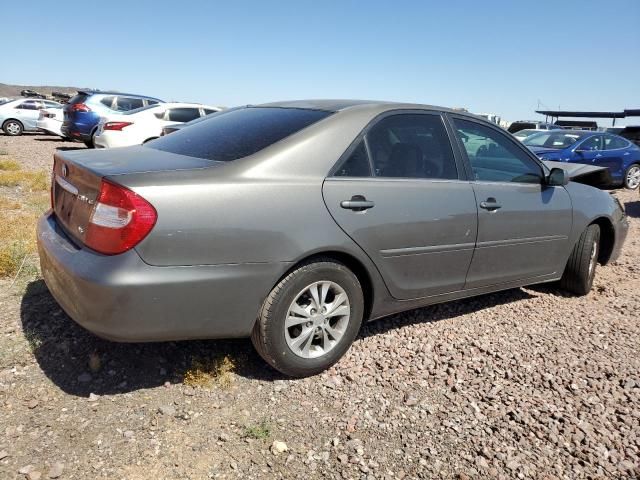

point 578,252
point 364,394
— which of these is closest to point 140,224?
point 364,394

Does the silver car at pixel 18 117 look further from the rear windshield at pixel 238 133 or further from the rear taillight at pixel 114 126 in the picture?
the rear windshield at pixel 238 133

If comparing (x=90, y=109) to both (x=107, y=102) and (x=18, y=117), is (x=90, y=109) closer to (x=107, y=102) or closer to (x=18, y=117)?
(x=107, y=102)

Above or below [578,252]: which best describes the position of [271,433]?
below

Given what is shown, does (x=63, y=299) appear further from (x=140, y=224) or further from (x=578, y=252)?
(x=578, y=252)

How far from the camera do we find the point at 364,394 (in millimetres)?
2869

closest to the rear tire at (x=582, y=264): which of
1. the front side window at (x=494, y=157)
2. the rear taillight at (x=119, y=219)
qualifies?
the front side window at (x=494, y=157)

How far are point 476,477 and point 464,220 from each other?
5.46 ft

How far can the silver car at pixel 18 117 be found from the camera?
20.6 metres

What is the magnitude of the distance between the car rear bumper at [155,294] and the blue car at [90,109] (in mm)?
12635

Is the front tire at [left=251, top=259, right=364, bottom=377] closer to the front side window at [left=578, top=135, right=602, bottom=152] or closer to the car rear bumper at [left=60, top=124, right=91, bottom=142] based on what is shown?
the front side window at [left=578, top=135, right=602, bottom=152]

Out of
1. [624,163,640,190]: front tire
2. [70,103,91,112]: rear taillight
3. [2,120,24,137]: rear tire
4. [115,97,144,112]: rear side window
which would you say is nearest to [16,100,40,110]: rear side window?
[2,120,24,137]: rear tire

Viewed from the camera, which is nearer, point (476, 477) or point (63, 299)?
point (476, 477)

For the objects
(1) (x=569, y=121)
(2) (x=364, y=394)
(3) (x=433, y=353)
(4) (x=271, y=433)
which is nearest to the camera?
(4) (x=271, y=433)

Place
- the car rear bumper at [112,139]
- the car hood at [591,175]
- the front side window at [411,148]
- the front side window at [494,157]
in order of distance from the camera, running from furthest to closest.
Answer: the car rear bumper at [112,139] < the car hood at [591,175] < the front side window at [494,157] < the front side window at [411,148]
